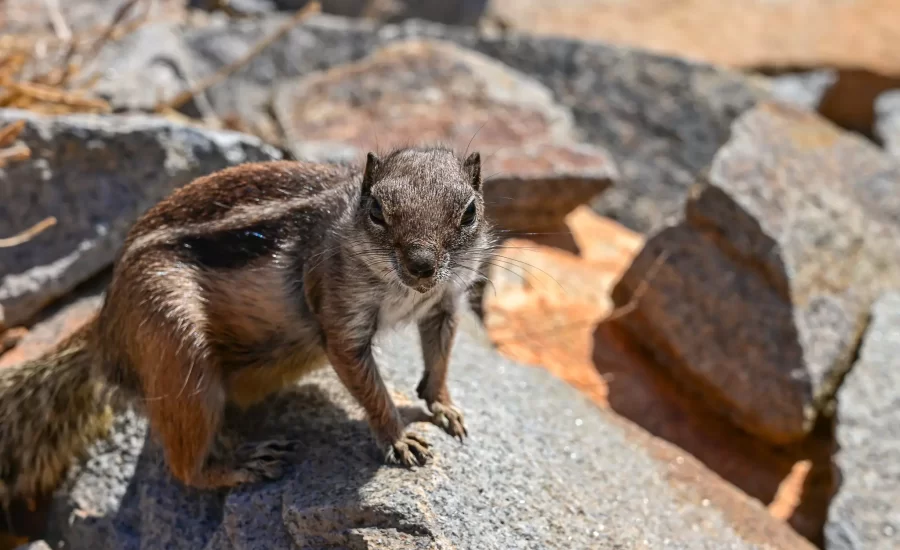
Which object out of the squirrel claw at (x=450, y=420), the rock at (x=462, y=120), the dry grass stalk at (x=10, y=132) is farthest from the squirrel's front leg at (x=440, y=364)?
the rock at (x=462, y=120)

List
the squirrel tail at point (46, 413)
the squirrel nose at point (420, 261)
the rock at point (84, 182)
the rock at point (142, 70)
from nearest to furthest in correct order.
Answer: the squirrel nose at point (420, 261) < the squirrel tail at point (46, 413) < the rock at point (84, 182) < the rock at point (142, 70)

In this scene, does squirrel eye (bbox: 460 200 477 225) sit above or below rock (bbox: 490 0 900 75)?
above

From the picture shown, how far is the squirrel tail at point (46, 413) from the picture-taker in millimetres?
3803

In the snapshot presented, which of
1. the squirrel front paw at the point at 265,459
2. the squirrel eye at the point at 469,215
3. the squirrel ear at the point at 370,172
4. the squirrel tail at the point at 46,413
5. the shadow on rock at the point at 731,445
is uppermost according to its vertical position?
the squirrel ear at the point at 370,172

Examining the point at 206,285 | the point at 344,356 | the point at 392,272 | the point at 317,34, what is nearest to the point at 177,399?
the point at 206,285

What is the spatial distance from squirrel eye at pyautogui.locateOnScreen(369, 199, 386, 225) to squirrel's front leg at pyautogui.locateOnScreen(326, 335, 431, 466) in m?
0.48

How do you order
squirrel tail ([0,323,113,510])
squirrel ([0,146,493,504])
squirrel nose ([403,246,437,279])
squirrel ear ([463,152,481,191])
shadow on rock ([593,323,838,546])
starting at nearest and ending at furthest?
1. squirrel nose ([403,246,437,279])
2. squirrel ([0,146,493,504])
3. squirrel ear ([463,152,481,191])
4. squirrel tail ([0,323,113,510])
5. shadow on rock ([593,323,838,546])

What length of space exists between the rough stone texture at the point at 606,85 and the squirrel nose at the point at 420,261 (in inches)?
216

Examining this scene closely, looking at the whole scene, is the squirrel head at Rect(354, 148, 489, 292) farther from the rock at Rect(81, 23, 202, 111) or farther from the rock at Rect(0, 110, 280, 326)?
the rock at Rect(81, 23, 202, 111)

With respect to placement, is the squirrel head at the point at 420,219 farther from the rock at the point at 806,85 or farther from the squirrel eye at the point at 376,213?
the rock at the point at 806,85

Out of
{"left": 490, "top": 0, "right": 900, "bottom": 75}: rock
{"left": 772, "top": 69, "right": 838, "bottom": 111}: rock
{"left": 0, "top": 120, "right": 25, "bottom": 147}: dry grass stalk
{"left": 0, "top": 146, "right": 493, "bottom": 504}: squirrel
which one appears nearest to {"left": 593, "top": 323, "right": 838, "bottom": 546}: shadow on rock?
{"left": 0, "top": 146, "right": 493, "bottom": 504}: squirrel

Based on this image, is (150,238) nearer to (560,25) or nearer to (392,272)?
(392,272)

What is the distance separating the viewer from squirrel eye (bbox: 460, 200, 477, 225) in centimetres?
322

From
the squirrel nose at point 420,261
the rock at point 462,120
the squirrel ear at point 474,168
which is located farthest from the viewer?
the rock at point 462,120
